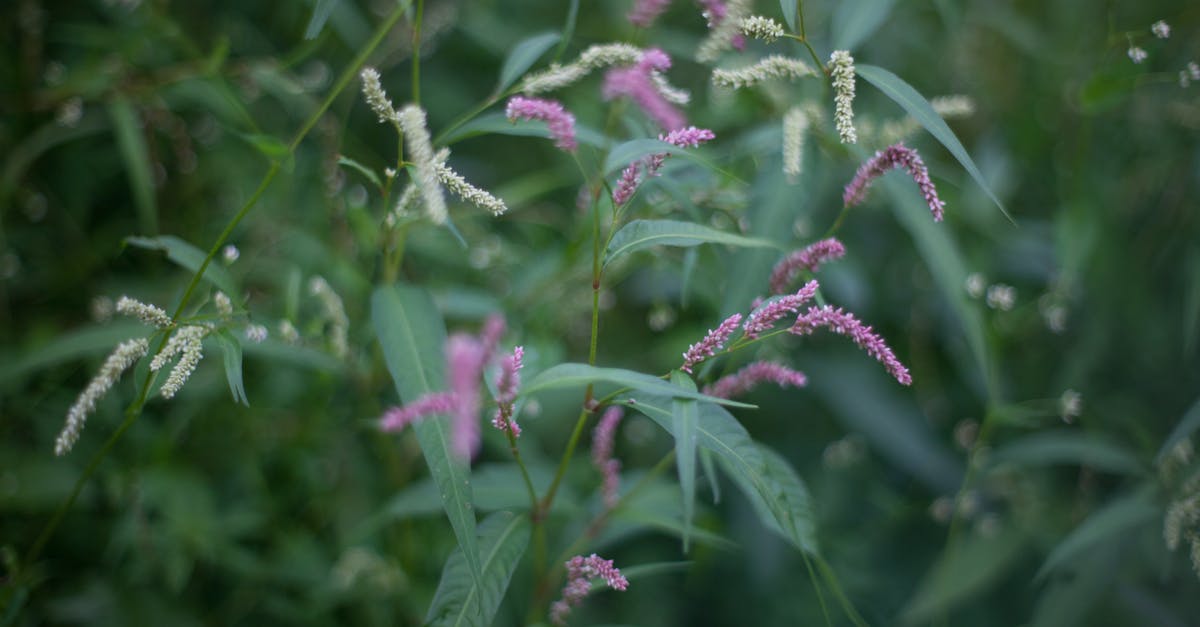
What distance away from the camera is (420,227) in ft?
6.11

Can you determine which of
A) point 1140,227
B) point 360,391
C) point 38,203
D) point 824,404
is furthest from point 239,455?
point 1140,227

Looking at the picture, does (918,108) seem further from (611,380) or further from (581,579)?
(581,579)

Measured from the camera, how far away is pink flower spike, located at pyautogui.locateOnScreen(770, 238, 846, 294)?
1.12 metres

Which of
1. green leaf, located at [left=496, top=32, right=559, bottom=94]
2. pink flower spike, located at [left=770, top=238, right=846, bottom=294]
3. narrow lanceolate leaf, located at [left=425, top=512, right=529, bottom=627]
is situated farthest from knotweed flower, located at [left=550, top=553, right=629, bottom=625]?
green leaf, located at [left=496, top=32, right=559, bottom=94]

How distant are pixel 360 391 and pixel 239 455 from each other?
0.50m

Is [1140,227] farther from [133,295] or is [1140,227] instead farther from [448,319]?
[133,295]

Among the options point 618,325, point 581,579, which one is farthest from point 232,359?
point 618,325

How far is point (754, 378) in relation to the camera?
117cm

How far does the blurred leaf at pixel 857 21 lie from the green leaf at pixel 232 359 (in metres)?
1.05

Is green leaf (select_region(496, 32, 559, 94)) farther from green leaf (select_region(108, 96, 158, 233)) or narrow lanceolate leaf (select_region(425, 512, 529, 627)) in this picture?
green leaf (select_region(108, 96, 158, 233))

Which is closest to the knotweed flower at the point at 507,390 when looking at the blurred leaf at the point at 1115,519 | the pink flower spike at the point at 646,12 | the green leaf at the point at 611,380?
the green leaf at the point at 611,380

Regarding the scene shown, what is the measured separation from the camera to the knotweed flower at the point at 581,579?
1.05m

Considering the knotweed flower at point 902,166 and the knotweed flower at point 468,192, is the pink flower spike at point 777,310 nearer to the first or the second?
the knotweed flower at point 902,166

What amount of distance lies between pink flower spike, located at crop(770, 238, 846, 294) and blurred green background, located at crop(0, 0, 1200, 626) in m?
0.18
